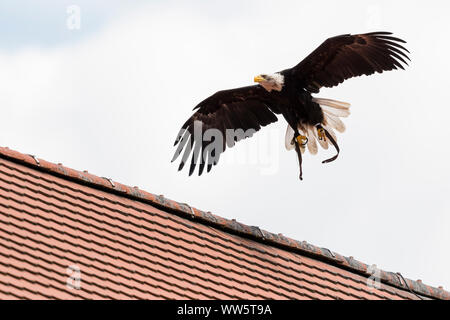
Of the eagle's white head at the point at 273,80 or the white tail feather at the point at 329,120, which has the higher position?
the eagle's white head at the point at 273,80

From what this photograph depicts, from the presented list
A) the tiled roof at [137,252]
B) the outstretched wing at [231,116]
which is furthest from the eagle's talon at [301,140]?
the tiled roof at [137,252]

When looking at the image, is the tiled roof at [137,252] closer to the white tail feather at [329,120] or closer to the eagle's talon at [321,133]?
the eagle's talon at [321,133]

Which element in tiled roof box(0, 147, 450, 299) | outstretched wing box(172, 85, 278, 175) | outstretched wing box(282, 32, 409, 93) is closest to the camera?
tiled roof box(0, 147, 450, 299)

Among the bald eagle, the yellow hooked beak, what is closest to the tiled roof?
the bald eagle

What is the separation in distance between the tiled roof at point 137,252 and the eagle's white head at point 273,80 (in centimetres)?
262

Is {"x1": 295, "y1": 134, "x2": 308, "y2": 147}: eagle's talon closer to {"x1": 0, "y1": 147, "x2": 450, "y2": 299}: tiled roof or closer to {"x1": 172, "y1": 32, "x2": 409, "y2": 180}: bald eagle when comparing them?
{"x1": 172, "y1": 32, "x2": 409, "y2": 180}: bald eagle

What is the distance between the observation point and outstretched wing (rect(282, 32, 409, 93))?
11.6 m

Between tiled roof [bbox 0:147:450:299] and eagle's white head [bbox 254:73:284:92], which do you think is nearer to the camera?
tiled roof [bbox 0:147:450:299]

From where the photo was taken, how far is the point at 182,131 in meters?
12.5

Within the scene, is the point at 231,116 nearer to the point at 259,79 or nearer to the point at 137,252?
the point at 259,79

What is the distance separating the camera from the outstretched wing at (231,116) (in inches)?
495

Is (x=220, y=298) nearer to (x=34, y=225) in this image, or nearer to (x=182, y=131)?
(x=34, y=225)

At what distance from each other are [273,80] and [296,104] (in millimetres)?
407

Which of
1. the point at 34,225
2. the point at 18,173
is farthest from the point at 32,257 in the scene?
the point at 18,173
